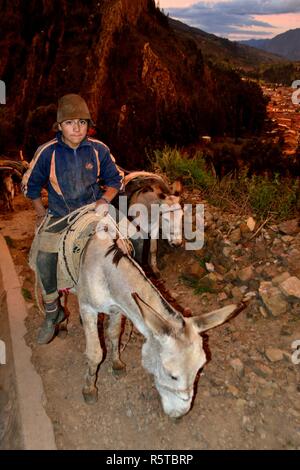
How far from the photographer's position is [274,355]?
3.98 meters

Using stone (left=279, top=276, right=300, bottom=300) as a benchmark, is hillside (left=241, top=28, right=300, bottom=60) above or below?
above

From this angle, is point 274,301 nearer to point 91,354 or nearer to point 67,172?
point 91,354

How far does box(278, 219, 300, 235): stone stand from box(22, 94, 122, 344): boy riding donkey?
2.75 meters

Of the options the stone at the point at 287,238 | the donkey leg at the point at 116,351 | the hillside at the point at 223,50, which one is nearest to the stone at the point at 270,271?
the stone at the point at 287,238

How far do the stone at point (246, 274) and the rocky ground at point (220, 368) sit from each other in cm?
1

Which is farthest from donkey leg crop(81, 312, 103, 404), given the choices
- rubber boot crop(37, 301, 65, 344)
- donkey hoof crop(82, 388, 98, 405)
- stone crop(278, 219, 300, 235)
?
stone crop(278, 219, 300, 235)

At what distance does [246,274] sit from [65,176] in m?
2.74

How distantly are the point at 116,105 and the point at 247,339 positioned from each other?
1107cm

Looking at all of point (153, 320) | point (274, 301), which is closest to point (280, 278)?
point (274, 301)

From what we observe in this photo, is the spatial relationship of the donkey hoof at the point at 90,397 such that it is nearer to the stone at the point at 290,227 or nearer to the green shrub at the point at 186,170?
the stone at the point at 290,227

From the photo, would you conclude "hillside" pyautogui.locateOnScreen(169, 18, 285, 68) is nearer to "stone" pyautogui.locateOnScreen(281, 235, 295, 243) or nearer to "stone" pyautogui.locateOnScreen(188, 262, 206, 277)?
"stone" pyautogui.locateOnScreen(281, 235, 295, 243)

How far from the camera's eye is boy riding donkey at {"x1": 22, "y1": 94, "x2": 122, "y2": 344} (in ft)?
11.5

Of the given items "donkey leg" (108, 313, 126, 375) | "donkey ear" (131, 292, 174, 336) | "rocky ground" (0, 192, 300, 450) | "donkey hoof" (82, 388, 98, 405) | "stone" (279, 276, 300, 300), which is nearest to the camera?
"donkey ear" (131, 292, 174, 336)
